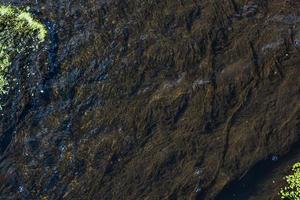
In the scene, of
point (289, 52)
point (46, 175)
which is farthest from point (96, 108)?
point (289, 52)

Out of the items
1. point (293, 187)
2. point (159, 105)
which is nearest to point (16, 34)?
point (159, 105)

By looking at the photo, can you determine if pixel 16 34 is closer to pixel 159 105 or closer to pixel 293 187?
pixel 159 105

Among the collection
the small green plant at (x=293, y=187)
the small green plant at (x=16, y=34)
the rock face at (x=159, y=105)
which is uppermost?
the small green plant at (x=16, y=34)

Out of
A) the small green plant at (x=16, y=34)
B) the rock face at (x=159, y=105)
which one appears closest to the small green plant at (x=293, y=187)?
the rock face at (x=159, y=105)

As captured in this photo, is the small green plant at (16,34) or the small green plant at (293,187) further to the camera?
the small green plant at (16,34)

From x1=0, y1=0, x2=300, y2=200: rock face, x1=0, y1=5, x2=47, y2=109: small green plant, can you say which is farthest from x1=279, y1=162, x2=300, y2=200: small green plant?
x1=0, y1=5, x2=47, y2=109: small green plant

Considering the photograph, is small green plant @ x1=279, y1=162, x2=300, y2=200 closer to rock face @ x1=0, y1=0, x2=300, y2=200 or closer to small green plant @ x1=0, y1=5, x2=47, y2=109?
rock face @ x1=0, y1=0, x2=300, y2=200

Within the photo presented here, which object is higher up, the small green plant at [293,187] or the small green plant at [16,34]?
the small green plant at [16,34]

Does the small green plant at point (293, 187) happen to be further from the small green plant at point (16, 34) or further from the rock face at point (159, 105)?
the small green plant at point (16, 34)
